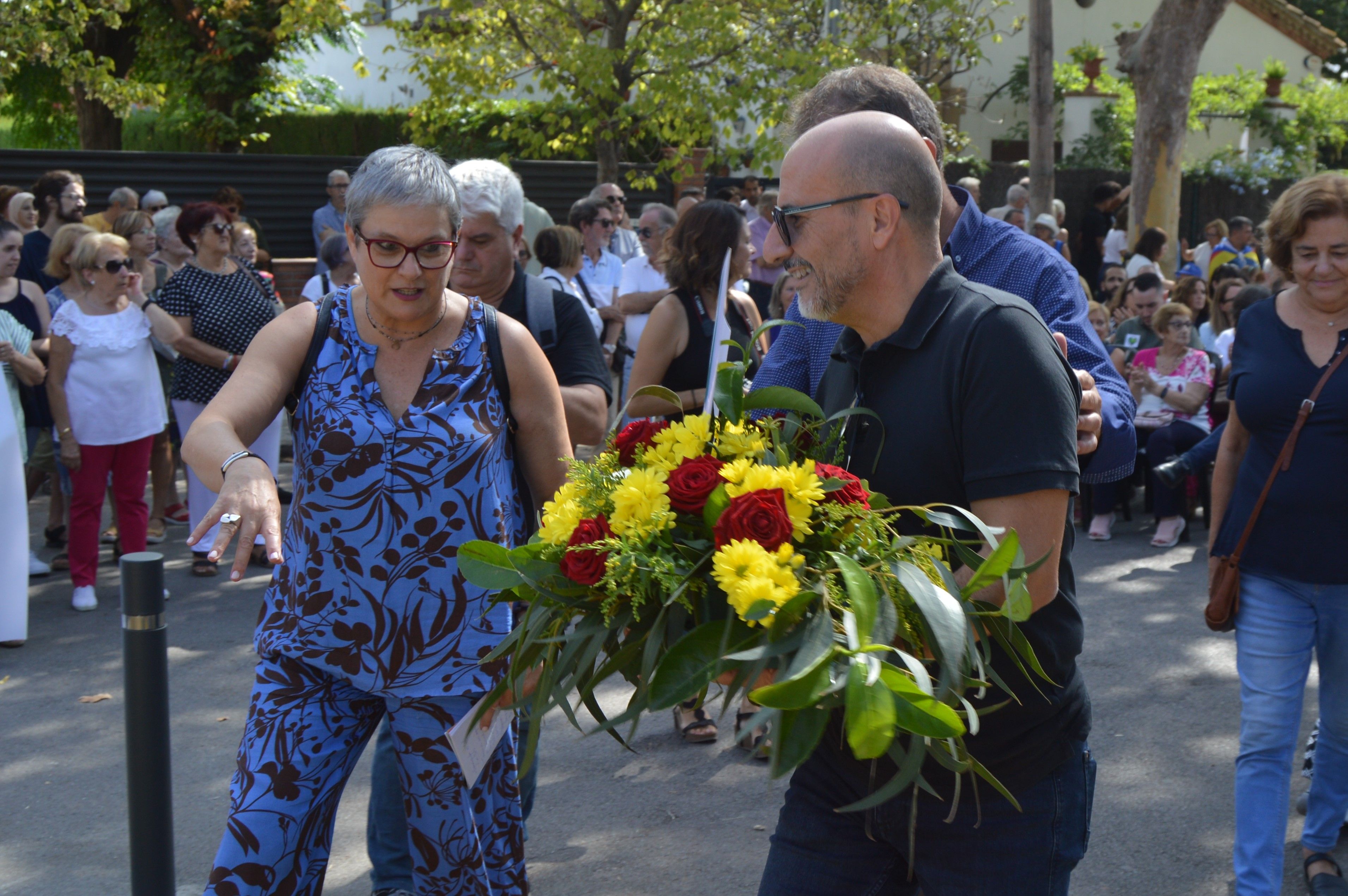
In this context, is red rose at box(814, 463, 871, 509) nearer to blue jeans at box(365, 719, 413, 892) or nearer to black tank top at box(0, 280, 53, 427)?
blue jeans at box(365, 719, 413, 892)

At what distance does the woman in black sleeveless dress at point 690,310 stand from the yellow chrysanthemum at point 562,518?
2.96 meters

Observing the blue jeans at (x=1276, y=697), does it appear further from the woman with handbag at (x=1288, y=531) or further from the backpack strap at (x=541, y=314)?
the backpack strap at (x=541, y=314)

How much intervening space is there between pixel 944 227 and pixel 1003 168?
24.3 m

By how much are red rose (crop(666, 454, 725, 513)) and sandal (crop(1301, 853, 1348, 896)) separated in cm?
302

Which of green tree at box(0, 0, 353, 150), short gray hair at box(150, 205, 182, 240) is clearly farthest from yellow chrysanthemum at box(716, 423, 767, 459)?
green tree at box(0, 0, 353, 150)

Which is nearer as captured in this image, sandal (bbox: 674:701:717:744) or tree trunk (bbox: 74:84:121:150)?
sandal (bbox: 674:701:717:744)

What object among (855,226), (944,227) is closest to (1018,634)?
(855,226)

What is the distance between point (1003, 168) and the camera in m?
25.7

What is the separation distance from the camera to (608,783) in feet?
15.9

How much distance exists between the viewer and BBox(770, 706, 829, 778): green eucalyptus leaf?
62.9 inches

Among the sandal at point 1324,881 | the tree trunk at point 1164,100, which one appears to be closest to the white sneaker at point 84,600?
the sandal at point 1324,881

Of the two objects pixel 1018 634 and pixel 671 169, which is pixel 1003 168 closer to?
pixel 671 169

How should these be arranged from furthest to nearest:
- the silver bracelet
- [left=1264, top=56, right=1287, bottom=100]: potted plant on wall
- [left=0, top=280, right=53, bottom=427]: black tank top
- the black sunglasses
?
[left=1264, top=56, right=1287, bottom=100]: potted plant on wall
[left=0, top=280, right=53, bottom=427]: black tank top
the silver bracelet
the black sunglasses

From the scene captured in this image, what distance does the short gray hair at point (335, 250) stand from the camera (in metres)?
8.53
